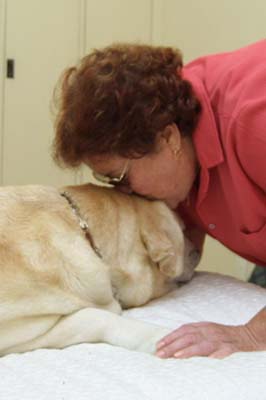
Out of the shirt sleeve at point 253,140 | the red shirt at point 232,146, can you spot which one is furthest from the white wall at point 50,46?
the shirt sleeve at point 253,140

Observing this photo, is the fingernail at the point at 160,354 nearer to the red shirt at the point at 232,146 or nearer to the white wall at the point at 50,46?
the red shirt at the point at 232,146

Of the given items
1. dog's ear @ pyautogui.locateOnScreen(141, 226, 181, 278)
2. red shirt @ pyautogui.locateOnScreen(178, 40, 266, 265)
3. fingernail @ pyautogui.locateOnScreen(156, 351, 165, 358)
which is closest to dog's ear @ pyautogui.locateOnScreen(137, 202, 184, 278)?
dog's ear @ pyautogui.locateOnScreen(141, 226, 181, 278)

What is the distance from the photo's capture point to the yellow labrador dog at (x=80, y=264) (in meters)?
1.14

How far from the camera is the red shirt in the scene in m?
1.30

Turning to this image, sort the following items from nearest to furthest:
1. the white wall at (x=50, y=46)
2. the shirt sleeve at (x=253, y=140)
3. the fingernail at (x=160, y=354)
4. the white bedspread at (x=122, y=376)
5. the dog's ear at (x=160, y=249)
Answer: the white bedspread at (x=122, y=376) → the fingernail at (x=160, y=354) → the shirt sleeve at (x=253, y=140) → the dog's ear at (x=160, y=249) → the white wall at (x=50, y=46)

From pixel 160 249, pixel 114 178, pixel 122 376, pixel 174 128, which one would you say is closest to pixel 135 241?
pixel 160 249

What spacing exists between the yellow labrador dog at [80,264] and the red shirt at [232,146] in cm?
13

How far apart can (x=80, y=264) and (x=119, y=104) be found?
0.37 m

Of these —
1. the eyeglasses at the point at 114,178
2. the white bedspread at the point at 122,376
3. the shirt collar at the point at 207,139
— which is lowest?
the white bedspread at the point at 122,376

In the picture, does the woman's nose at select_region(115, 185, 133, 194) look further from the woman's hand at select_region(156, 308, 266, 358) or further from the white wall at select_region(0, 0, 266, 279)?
the white wall at select_region(0, 0, 266, 279)

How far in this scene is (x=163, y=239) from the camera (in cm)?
139

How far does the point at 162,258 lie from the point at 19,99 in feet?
6.04

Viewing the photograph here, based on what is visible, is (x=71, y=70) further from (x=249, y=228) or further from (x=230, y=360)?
(x=230, y=360)

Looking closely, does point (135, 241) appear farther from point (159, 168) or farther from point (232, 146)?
point (232, 146)
